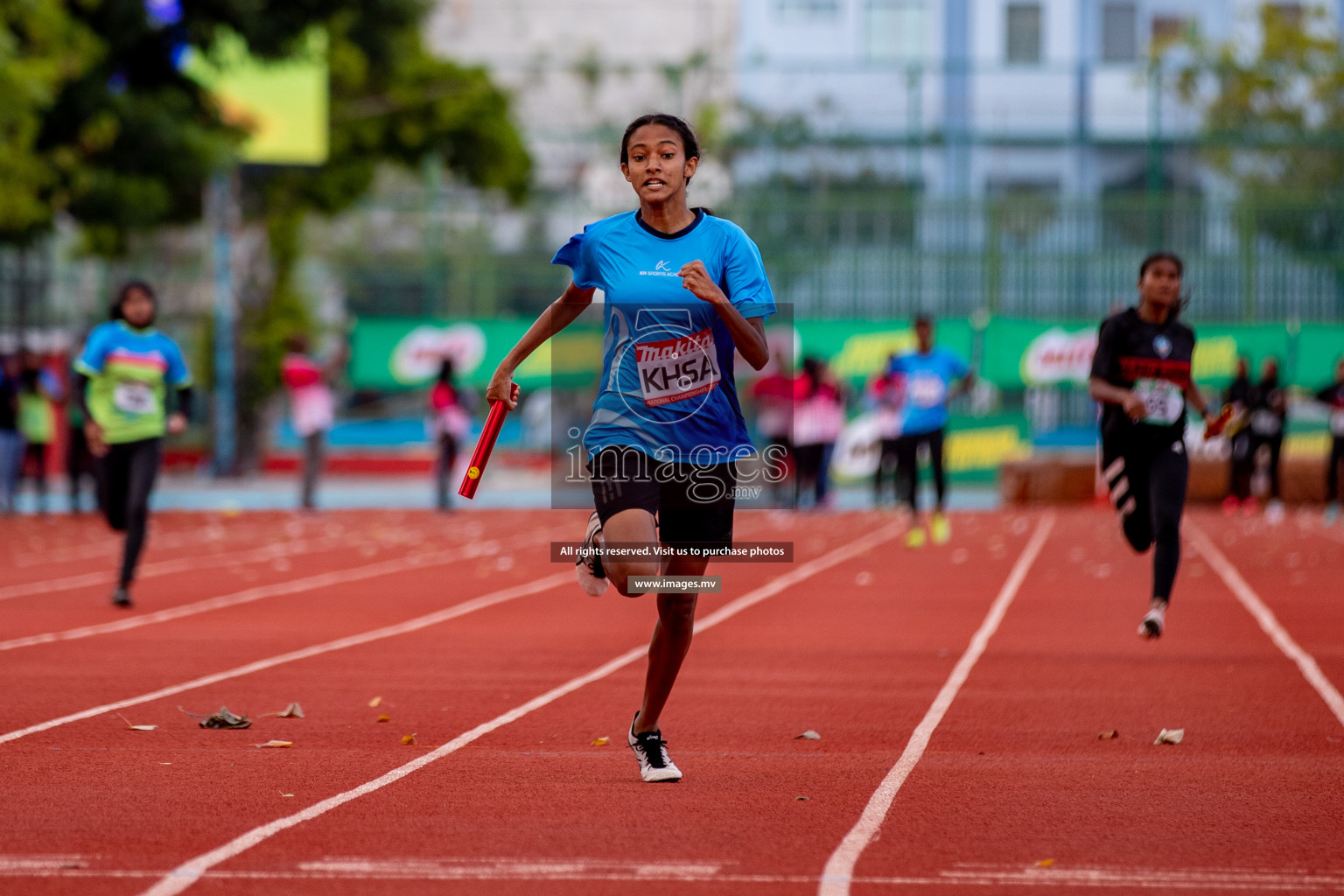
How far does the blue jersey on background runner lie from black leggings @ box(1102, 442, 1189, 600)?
6.92 meters

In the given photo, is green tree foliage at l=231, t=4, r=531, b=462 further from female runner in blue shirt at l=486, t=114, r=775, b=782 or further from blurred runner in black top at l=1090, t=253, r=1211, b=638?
female runner in blue shirt at l=486, t=114, r=775, b=782

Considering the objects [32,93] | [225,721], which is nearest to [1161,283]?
[225,721]

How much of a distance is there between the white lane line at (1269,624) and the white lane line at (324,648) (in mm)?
4628

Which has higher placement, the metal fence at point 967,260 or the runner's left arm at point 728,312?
the metal fence at point 967,260

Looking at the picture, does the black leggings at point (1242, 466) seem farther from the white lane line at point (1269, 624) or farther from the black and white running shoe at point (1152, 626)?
the black and white running shoe at point (1152, 626)

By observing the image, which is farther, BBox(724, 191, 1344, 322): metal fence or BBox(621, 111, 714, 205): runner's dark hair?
BBox(724, 191, 1344, 322): metal fence

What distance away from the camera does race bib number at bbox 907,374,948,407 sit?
54.8 ft

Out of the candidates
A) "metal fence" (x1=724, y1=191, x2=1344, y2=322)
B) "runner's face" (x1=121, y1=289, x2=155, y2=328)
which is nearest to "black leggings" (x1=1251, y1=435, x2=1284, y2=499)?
"metal fence" (x1=724, y1=191, x2=1344, y2=322)

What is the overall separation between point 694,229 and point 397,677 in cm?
365

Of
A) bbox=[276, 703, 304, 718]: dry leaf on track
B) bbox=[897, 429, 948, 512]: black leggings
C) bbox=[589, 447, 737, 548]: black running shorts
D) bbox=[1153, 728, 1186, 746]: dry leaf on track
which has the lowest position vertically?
bbox=[1153, 728, 1186, 746]: dry leaf on track

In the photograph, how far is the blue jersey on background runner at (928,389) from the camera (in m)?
16.7

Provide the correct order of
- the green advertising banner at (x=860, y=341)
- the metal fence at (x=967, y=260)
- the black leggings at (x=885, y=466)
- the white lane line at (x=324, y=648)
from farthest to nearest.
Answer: the metal fence at (x=967, y=260)
the green advertising banner at (x=860, y=341)
the black leggings at (x=885, y=466)
the white lane line at (x=324, y=648)

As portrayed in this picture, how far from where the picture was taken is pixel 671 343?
5.82 metres

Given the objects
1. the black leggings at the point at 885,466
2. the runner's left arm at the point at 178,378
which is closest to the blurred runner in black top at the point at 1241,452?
the black leggings at the point at 885,466
